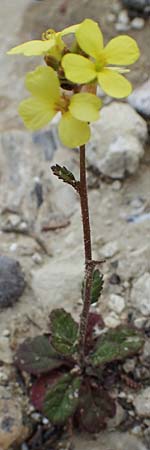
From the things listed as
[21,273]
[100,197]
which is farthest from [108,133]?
[21,273]

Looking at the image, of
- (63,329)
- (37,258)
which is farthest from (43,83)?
(37,258)

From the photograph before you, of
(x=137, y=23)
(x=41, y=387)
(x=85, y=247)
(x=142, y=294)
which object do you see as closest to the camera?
(x=85, y=247)

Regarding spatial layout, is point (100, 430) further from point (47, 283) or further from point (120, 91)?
point (120, 91)

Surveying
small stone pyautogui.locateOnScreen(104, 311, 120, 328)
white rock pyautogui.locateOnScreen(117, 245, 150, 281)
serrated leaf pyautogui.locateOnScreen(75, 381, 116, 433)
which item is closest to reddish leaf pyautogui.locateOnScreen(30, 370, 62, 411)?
serrated leaf pyautogui.locateOnScreen(75, 381, 116, 433)

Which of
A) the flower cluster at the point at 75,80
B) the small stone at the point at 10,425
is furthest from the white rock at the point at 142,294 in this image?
the flower cluster at the point at 75,80

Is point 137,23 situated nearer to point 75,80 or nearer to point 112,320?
point 112,320

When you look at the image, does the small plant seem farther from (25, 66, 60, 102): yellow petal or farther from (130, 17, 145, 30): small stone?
(130, 17, 145, 30): small stone
